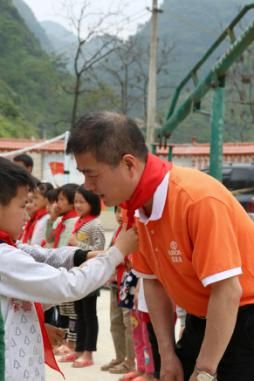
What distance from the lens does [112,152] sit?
1885mm

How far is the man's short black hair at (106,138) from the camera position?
74.0 inches

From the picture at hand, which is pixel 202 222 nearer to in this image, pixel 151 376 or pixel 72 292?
pixel 72 292

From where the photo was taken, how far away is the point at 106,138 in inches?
74.0

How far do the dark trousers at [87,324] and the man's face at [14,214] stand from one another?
287 centimetres

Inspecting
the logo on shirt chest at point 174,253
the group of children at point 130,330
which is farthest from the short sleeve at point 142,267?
the group of children at point 130,330

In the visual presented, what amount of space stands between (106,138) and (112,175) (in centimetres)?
12

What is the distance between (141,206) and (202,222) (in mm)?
251

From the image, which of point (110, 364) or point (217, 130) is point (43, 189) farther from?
point (217, 130)

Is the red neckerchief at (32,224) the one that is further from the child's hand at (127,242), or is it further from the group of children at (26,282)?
the child's hand at (127,242)

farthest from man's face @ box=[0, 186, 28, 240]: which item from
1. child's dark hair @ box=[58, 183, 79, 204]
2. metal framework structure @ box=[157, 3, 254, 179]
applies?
metal framework structure @ box=[157, 3, 254, 179]

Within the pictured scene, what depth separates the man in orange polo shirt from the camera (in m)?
1.78

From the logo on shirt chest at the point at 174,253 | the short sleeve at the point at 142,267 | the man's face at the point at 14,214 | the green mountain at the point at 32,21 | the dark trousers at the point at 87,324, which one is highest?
the green mountain at the point at 32,21

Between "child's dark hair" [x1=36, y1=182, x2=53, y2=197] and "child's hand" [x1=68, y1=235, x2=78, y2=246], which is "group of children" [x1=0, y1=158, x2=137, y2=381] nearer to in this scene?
"child's hand" [x1=68, y1=235, x2=78, y2=246]

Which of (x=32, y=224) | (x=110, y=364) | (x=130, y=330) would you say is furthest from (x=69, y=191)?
(x=110, y=364)
